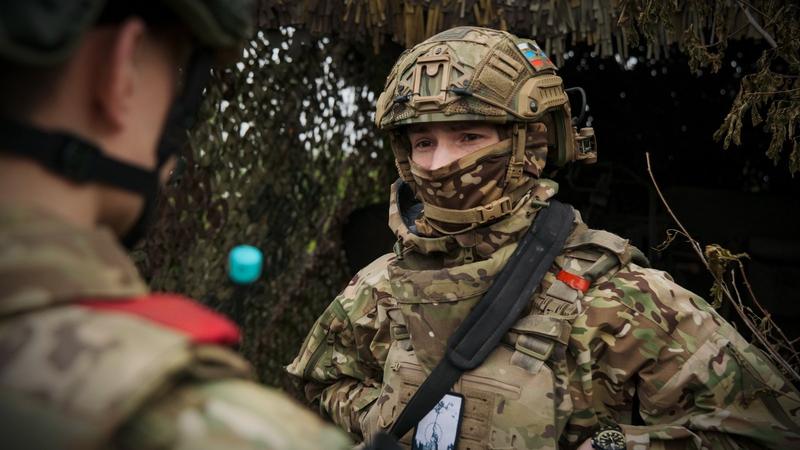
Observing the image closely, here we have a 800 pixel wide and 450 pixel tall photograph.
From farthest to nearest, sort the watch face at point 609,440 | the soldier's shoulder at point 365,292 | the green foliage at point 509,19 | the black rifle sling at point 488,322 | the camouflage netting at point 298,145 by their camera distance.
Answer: the camouflage netting at point 298,145
the green foliage at point 509,19
the soldier's shoulder at point 365,292
the black rifle sling at point 488,322
the watch face at point 609,440

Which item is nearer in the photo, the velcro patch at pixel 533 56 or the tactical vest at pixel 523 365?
the tactical vest at pixel 523 365

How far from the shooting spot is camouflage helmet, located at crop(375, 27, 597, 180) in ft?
10.1

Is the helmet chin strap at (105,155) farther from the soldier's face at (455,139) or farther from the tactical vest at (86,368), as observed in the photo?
Result: the soldier's face at (455,139)

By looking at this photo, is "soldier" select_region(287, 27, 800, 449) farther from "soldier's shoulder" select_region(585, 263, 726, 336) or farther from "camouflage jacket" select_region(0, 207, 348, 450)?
"camouflage jacket" select_region(0, 207, 348, 450)

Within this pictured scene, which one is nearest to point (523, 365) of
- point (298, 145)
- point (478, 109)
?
point (478, 109)

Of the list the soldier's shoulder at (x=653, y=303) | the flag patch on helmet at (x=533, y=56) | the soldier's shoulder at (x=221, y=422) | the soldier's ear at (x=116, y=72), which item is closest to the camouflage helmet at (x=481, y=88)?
the flag patch on helmet at (x=533, y=56)

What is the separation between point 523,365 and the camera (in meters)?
2.87

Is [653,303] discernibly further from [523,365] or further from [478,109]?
[478,109]

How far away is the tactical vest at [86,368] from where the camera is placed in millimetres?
964

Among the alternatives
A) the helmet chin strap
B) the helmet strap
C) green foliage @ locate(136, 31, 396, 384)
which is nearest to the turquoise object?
the helmet chin strap

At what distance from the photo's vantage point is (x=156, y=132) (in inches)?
50.1

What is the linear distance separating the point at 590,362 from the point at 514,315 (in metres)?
0.27

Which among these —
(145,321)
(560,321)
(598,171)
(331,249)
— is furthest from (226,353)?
(598,171)

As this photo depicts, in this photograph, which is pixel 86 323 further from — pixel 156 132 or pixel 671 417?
pixel 671 417
